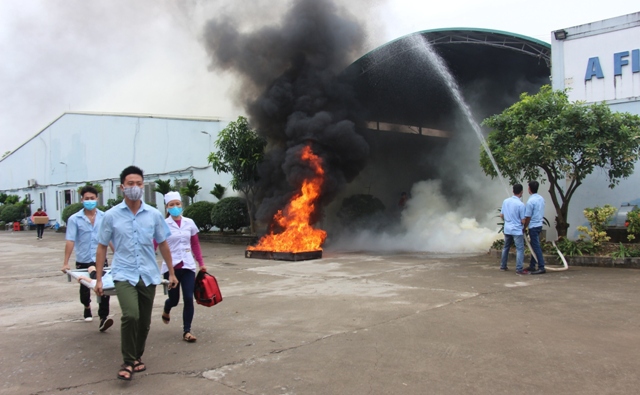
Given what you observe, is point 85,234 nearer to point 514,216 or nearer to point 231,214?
point 514,216

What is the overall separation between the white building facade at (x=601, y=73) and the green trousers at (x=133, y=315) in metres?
10.1

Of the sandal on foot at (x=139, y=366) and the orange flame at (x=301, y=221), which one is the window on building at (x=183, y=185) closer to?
the orange flame at (x=301, y=221)

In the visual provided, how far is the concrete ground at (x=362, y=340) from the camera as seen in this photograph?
13.1ft

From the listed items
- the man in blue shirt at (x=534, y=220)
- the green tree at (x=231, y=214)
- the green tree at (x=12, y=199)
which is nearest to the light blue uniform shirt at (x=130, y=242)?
the man in blue shirt at (x=534, y=220)

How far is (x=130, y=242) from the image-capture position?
14.4 feet

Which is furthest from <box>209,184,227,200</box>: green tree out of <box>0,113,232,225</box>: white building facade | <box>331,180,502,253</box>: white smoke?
<box>331,180,502,253</box>: white smoke

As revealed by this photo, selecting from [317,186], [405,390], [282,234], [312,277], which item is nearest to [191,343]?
[405,390]

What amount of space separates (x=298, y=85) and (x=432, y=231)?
5.98 metres

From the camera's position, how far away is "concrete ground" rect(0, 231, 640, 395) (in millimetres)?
4004

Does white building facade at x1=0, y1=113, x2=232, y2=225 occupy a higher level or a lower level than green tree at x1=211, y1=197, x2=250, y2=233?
higher

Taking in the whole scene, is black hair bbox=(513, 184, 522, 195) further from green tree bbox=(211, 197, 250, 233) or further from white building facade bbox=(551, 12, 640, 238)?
green tree bbox=(211, 197, 250, 233)

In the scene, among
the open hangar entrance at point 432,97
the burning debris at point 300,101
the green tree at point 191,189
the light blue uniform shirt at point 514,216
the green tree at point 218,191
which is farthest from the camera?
the green tree at point 191,189

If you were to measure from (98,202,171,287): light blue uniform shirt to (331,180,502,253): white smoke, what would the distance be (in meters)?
10.6

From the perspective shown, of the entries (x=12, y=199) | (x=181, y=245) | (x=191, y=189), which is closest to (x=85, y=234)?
(x=181, y=245)
